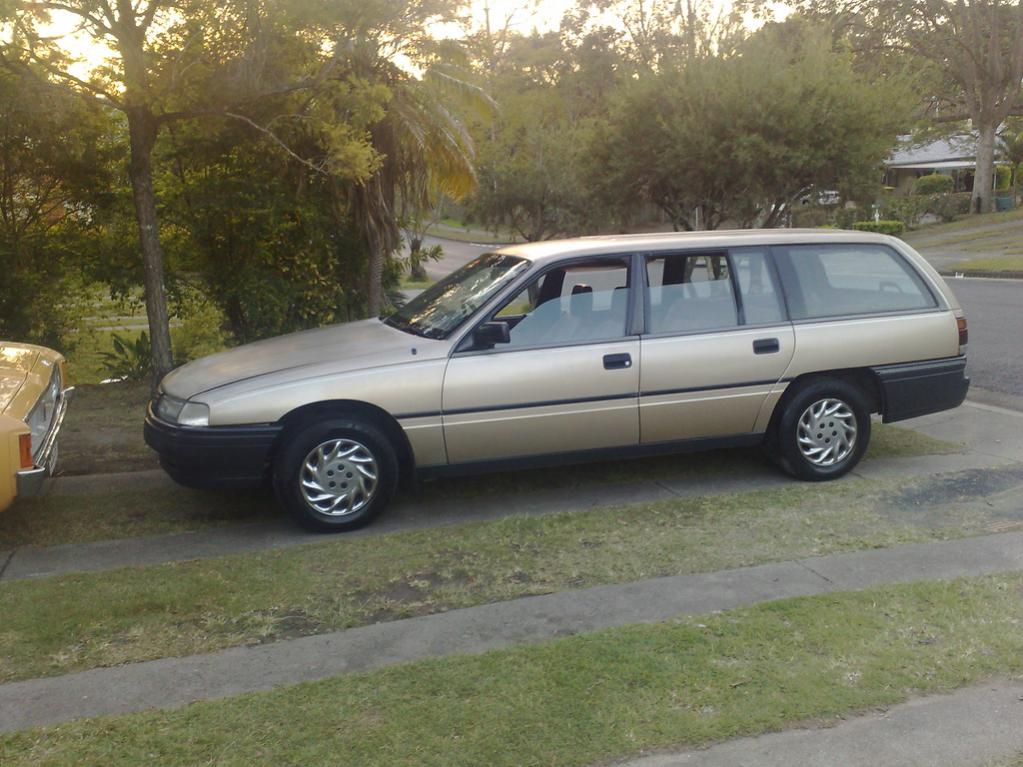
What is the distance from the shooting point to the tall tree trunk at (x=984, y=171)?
36.5 m

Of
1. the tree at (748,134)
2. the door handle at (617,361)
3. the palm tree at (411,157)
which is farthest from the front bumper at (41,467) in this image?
the tree at (748,134)

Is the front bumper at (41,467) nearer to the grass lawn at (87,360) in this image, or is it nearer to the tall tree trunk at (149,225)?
the tall tree trunk at (149,225)

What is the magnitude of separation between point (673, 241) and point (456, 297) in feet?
4.75

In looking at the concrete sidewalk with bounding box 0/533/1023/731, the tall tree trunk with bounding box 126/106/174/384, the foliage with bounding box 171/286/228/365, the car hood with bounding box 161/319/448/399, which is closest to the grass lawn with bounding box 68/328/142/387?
the foliage with bounding box 171/286/228/365

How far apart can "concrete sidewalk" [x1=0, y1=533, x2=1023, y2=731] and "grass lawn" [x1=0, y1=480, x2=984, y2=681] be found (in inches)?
4.7

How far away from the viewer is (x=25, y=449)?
17.0ft

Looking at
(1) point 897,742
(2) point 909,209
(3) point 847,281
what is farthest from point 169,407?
(2) point 909,209

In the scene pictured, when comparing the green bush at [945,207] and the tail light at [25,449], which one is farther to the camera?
the green bush at [945,207]

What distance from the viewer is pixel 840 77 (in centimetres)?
1717

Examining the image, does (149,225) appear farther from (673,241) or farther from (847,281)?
(847,281)

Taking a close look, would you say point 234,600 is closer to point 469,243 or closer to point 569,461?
point 569,461

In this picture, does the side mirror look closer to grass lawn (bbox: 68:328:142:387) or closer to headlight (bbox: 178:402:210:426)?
headlight (bbox: 178:402:210:426)

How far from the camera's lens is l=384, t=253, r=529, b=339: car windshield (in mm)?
6227

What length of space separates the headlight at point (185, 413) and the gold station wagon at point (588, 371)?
13 mm
